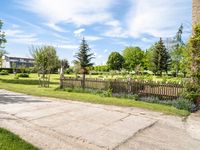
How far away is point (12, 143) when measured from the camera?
543 cm

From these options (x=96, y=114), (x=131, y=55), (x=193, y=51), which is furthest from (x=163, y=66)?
(x=96, y=114)

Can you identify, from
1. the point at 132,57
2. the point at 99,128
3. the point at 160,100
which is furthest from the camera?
the point at 132,57

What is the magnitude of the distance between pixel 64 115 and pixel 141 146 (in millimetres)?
4040

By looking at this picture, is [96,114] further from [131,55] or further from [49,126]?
[131,55]

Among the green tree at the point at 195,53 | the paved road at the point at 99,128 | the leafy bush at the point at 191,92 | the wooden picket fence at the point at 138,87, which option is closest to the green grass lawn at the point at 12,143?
the paved road at the point at 99,128

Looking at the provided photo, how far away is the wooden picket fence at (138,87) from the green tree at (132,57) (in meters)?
67.6

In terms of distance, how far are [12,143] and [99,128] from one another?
2.84 m

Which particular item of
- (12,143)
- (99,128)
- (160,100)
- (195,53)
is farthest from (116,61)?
(12,143)

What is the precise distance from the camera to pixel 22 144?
540 centimetres

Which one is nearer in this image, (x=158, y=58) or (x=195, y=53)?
(x=195, y=53)

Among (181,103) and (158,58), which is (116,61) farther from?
(181,103)

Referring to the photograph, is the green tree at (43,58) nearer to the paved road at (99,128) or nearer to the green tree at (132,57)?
the paved road at (99,128)

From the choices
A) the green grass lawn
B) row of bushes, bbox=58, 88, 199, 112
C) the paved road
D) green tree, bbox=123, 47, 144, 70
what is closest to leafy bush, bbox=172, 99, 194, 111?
row of bushes, bbox=58, 88, 199, 112

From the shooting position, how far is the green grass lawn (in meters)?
5.16
